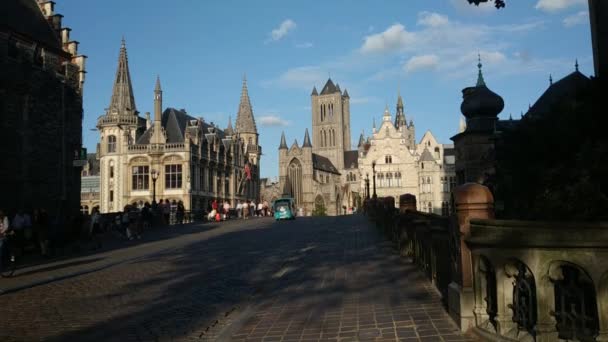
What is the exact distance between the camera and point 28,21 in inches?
1083

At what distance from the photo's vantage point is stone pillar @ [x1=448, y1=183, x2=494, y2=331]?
5.48 metres

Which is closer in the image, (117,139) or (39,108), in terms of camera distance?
(39,108)

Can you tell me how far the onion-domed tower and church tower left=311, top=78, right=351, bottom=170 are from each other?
336 feet

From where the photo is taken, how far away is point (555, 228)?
4398 millimetres

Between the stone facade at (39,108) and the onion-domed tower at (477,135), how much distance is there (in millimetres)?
22391

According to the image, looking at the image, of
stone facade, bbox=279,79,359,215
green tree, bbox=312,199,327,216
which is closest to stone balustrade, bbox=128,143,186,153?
green tree, bbox=312,199,327,216

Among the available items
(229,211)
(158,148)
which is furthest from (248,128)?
(229,211)

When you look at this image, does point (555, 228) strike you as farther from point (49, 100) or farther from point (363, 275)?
point (49, 100)

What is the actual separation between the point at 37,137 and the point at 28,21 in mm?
6359

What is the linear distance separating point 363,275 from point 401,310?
10.4ft

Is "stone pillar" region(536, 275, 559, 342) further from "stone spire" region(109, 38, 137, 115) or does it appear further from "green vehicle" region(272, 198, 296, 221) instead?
"stone spire" region(109, 38, 137, 115)

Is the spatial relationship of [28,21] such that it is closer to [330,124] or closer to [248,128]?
[248,128]

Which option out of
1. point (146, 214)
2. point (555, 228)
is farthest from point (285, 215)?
point (555, 228)

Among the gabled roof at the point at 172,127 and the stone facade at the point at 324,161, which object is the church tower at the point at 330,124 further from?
the gabled roof at the point at 172,127
